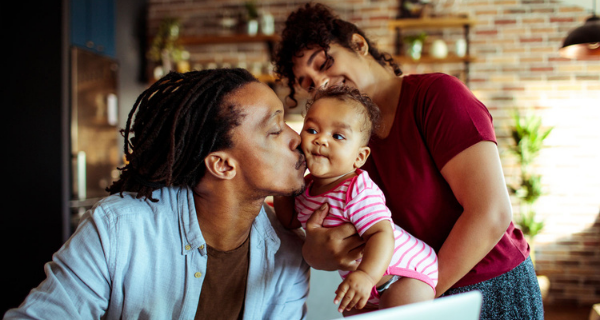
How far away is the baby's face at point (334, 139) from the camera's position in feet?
3.84

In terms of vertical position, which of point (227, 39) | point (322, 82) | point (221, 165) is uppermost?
point (227, 39)

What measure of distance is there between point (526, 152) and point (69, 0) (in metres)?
4.46

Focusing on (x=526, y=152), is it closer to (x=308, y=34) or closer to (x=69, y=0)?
(x=308, y=34)

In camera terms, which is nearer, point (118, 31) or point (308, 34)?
point (308, 34)

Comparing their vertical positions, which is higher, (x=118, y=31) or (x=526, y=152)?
(x=118, y=31)

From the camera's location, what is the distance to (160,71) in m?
4.86

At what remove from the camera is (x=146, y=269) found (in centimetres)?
114

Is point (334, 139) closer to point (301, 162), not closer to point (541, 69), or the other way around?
point (301, 162)

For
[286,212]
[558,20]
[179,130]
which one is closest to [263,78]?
[558,20]

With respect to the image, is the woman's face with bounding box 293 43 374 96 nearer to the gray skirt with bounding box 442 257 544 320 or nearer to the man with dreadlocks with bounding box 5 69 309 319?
the man with dreadlocks with bounding box 5 69 309 319

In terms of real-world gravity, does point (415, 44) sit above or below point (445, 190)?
above

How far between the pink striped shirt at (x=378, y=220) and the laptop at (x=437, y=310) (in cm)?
49

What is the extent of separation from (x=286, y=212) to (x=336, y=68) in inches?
19.7

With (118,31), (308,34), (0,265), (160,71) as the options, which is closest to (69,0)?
(118,31)
